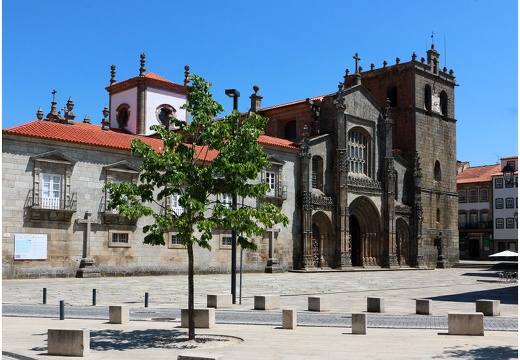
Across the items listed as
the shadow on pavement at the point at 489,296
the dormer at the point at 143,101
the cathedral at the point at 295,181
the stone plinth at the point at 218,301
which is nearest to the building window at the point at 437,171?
the cathedral at the point at 295,181

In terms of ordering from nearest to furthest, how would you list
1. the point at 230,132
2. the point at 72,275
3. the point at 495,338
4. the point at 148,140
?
the point at 495,338, the point at 230,132, the point at 72,275, the point at 148,140

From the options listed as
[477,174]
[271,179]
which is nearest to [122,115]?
[271,179]

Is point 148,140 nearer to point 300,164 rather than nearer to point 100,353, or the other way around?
point 300,164

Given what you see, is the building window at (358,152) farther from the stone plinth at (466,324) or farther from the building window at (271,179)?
the stone plinth at (466,324)

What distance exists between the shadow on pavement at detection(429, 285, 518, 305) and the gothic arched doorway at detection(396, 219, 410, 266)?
80.0 feet

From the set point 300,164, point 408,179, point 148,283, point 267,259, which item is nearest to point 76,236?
point 148,283

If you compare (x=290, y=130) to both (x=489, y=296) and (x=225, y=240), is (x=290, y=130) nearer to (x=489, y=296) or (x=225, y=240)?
(x=225, y=240)

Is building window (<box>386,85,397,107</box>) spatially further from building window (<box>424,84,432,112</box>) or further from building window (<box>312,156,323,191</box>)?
building window (<box>312,156,323,191</box>)

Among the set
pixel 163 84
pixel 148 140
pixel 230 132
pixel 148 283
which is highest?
pixel 163 84

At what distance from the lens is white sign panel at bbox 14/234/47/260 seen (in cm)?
3200

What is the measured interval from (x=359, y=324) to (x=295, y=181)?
32.0 m

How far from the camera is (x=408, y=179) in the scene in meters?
56.1

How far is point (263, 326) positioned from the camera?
1534 centimetres

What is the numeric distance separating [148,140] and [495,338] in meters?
29.6
